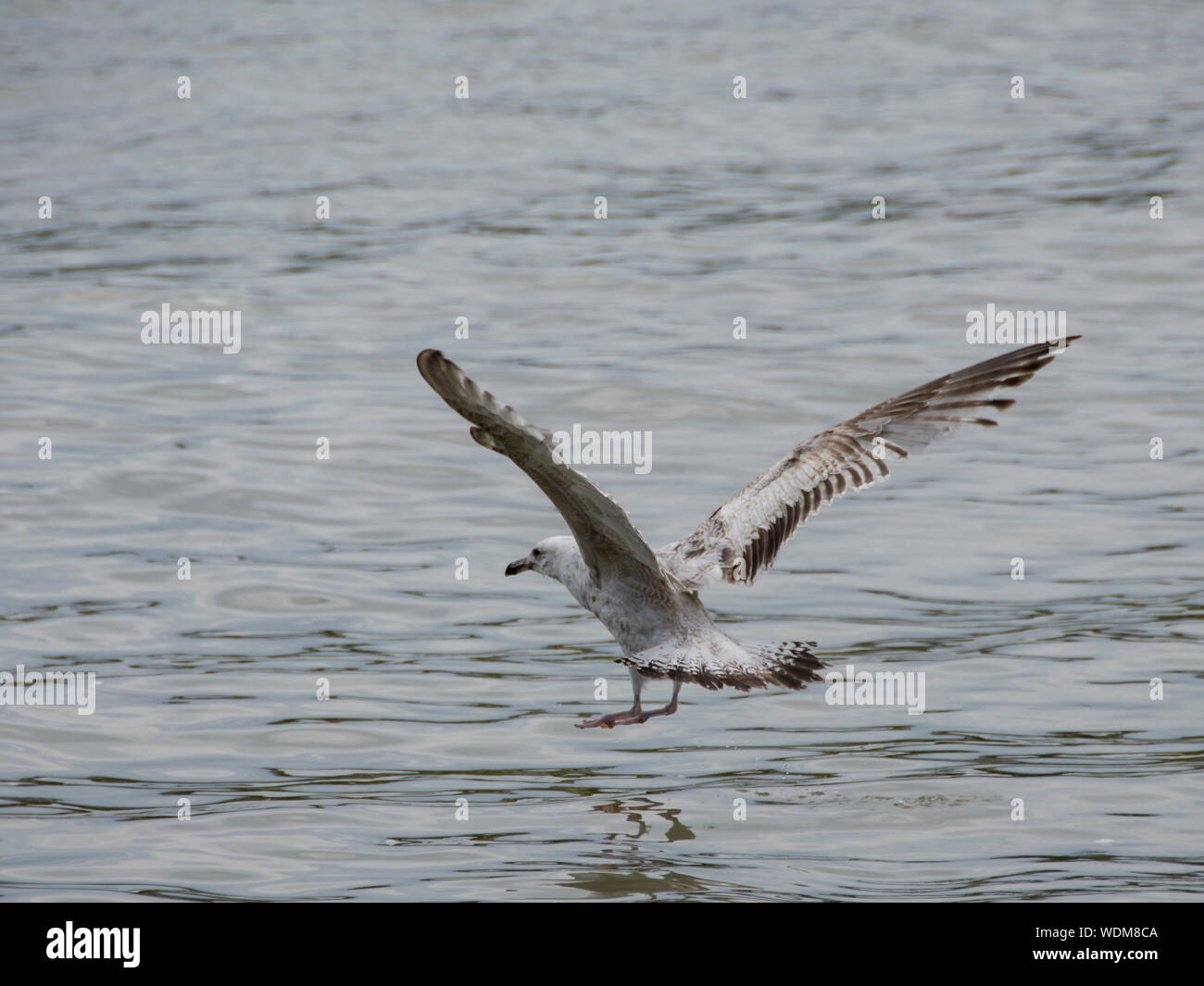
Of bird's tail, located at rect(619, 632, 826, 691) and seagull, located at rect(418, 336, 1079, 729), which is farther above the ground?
seagull, located at rect(418, 336, 1079, 729)

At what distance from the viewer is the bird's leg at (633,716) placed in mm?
7188

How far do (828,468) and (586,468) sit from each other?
476 centimetres

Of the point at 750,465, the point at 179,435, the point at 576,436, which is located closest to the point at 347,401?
the point at 179,435

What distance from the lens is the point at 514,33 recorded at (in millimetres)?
29125

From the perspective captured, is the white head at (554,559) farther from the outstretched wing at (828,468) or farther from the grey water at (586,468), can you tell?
the grey water at (586,468)

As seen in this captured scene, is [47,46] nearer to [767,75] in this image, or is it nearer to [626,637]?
[767,75]

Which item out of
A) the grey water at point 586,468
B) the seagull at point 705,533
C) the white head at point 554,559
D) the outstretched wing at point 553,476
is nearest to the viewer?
the outstretched wing at point 553,476

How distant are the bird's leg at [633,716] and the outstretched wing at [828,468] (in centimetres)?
51

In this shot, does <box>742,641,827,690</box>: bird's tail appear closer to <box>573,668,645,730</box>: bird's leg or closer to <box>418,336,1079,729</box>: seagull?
<box>418,336,1079,729</box>: seagull

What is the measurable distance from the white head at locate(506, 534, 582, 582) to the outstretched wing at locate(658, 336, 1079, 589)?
16.8 inches

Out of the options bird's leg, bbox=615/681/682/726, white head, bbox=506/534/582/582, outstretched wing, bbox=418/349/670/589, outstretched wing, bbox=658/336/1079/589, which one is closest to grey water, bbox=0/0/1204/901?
bird's leg, bbox=615/681/682/726

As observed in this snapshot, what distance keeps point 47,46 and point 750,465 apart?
20.9 m

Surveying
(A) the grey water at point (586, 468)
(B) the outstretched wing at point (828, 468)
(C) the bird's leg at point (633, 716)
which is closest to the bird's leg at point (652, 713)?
(C) the bird's leg at point (633, 716)

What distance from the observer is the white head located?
7391 millimetres
